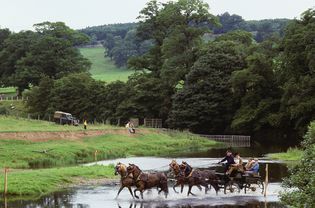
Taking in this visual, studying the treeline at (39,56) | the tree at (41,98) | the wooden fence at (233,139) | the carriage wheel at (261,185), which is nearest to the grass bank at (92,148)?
the wooden fence at (233,139)

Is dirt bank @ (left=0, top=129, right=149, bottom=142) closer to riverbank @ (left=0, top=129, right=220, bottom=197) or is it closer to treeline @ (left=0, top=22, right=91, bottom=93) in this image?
riverbank @ (left=0, top=129, right=220, bottom=197)

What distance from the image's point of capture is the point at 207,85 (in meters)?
97.3

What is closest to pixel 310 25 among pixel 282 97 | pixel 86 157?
pixel 282 97

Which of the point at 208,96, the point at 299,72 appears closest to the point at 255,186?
the point at 299,72

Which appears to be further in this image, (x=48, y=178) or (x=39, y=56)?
(x=39, y=56)

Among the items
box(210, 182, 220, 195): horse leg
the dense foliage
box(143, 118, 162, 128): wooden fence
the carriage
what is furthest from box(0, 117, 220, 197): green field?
the dense foliage

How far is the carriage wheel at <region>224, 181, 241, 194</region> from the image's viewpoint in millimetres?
37125

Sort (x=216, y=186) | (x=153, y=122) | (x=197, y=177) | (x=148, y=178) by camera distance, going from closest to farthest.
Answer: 1. (x=148, y=178)
2. (x=197, y=177)
3. (x=216, y=186)
4. (x=153, y=122)

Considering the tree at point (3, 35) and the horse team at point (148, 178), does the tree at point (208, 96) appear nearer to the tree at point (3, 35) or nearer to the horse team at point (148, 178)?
the horse team at point (148, 178)

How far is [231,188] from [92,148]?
26.8m

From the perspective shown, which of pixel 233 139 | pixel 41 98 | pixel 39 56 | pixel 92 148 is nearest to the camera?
Result: pixel 92 148

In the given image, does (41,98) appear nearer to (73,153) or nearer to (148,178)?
(73,153)

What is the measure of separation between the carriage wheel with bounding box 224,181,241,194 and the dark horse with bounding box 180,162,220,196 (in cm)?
86

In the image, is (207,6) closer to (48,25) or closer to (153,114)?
(153,114)
